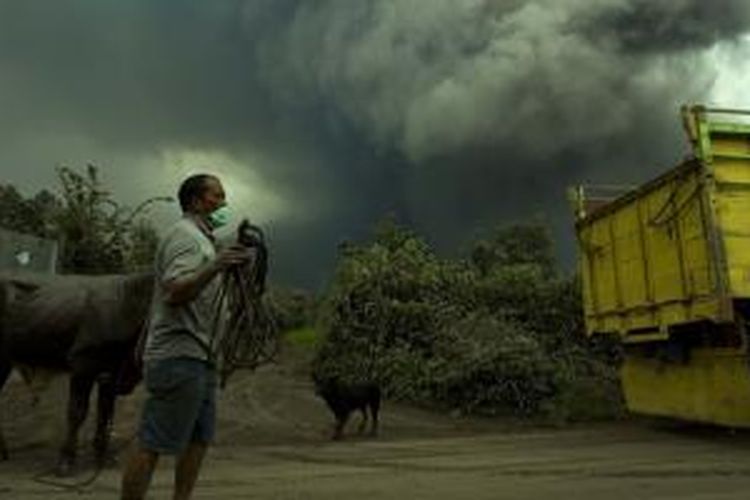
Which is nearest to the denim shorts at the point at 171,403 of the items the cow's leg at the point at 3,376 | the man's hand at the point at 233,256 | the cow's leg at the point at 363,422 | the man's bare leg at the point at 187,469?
the man's bare leg at the point at 187,469

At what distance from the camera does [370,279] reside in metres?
20.8

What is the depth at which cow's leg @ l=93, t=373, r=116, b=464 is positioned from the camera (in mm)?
10367

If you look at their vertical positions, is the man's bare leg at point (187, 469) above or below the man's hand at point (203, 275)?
below

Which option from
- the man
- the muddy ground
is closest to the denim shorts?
the man

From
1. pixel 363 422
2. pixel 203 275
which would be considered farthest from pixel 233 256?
pixel 363 422

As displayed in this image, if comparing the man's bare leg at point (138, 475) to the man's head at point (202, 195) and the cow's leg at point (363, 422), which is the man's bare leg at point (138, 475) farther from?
the cow's leg at point (363, 422)

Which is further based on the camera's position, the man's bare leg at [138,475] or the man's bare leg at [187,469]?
the man's bare leg at [187,469]

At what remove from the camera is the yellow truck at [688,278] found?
1156 centimetres

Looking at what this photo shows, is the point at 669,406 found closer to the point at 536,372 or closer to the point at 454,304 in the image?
the point at 536,372

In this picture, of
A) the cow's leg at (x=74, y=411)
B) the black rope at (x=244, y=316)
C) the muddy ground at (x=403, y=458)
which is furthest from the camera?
the cow's leg at (x=74, y=411)

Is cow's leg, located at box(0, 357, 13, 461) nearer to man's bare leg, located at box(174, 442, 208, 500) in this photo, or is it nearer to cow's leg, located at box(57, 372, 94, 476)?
cow's leg, located at box(57, 372, 94, 476)

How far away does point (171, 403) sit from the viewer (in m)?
5.85

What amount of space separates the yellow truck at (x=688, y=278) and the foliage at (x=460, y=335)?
107 inches

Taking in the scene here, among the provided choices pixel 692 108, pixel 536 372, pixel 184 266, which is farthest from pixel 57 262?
pixel 184 266
